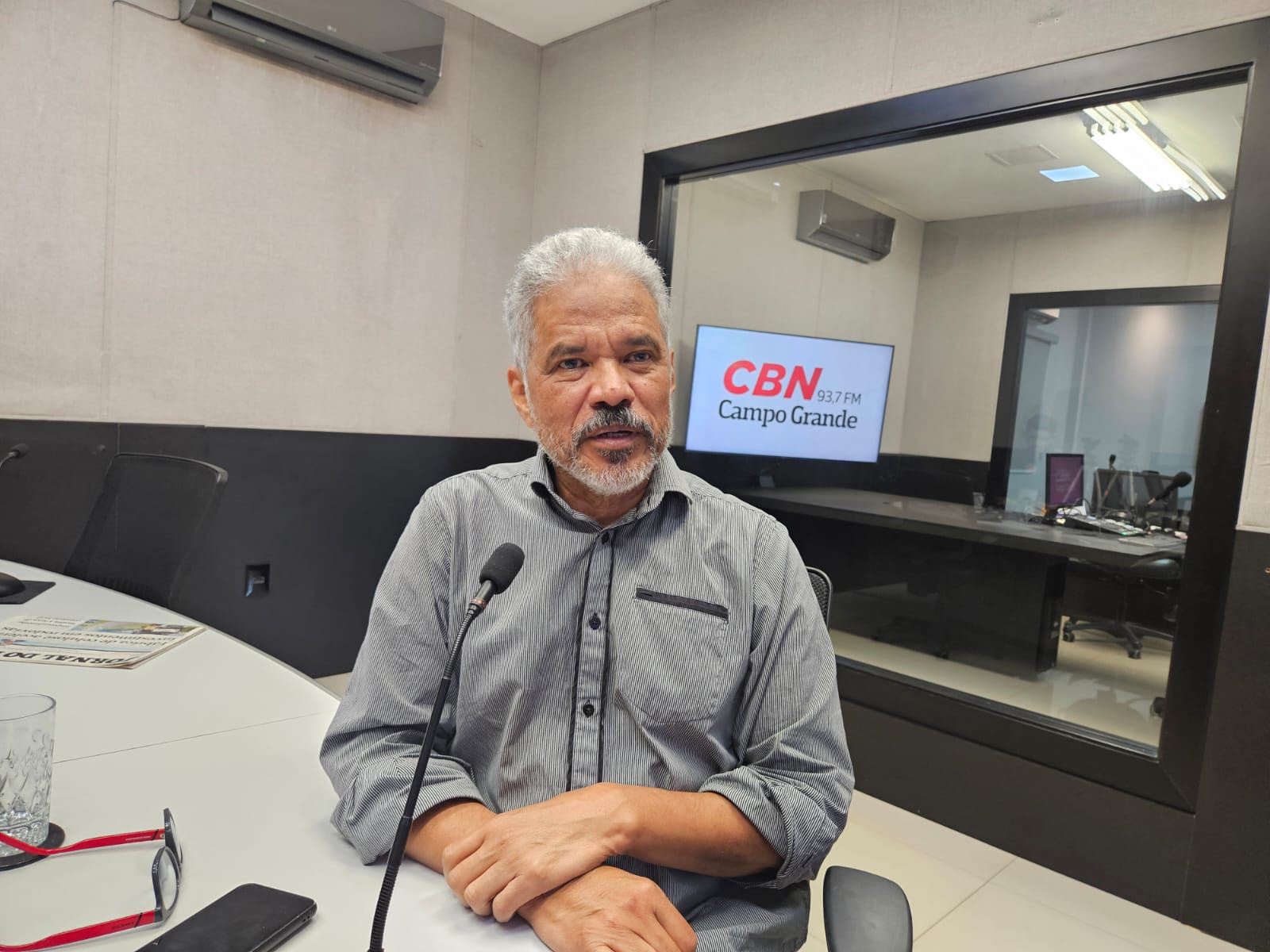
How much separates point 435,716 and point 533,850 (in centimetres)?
23

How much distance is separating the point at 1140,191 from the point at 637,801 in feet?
7.97

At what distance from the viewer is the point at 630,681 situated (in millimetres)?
1143

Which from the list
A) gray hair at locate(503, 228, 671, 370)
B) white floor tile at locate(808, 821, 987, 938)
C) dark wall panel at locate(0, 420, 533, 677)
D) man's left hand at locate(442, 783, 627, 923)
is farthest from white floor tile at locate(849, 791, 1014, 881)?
dark wall panel at locate(0, 420, 533, 677)

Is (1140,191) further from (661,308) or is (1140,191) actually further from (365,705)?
(365,705)

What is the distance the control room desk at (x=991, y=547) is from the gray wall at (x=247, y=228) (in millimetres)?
1580

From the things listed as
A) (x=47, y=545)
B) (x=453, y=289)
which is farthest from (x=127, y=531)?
(x=453, y=289)

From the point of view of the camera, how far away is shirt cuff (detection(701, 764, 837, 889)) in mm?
1048

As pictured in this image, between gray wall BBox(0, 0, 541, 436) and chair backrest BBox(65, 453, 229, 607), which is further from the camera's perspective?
gray wall BBox(0, 0, 541, 436)

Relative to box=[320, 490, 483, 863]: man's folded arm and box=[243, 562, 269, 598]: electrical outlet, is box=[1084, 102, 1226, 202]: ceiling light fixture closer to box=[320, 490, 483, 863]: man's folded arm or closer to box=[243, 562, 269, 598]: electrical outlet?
box=[320, 490, 483, 863]: man's folded arm

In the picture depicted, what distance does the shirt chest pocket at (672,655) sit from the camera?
1.13 metres

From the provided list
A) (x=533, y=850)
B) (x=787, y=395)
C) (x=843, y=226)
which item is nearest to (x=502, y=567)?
(x=533, y=850)

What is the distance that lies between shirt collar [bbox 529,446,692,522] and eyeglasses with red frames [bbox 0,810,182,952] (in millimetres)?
624

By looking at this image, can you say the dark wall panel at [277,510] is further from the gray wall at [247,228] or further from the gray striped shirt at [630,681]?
the gray striped shirt at [630,681]

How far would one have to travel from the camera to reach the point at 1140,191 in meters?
2.45
